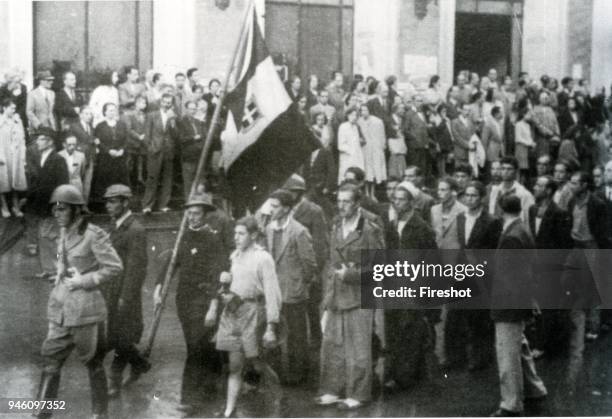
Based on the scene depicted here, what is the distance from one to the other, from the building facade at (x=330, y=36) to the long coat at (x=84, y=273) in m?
1.98

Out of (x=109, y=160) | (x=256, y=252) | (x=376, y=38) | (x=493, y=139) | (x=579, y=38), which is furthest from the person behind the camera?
(x=376, y=38)

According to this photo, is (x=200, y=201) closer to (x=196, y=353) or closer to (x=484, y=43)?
(x=196, y=353)

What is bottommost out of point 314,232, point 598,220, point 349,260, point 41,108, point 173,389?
point 173,389

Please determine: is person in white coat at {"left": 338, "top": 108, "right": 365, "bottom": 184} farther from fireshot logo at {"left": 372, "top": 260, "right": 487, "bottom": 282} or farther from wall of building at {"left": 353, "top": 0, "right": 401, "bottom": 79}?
fireshot logo at {"left": 372, "top": 260, "right": 487, "bottom": 282}

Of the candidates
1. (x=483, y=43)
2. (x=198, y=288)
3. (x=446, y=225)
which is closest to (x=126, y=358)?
(x=198, y=288)

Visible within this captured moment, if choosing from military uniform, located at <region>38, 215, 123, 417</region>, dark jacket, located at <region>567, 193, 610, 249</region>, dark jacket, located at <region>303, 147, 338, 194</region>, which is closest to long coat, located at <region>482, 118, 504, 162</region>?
dark jacket, located at <region>303, 147, 338, 194</region>

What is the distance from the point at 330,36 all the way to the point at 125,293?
4624 mm

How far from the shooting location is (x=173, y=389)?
23.8 ft

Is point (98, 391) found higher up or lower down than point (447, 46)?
lower down

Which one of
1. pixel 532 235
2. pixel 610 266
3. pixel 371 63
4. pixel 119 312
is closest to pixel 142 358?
pixel 119 312

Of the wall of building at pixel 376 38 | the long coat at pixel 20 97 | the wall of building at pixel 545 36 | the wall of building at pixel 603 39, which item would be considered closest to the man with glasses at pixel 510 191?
the wall of building at pixel 603 39

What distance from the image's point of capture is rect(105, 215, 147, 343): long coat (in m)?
7.24

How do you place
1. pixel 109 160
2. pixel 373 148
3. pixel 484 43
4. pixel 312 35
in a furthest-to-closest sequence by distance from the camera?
pixel 484 43 < pixel 312 35 < pixel 373 148 < pixel 109 160

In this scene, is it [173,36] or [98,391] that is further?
[173,36]
